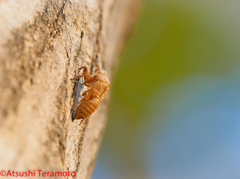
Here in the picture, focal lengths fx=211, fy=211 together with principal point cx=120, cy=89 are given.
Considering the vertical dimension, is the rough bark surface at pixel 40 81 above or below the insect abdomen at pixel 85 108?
above

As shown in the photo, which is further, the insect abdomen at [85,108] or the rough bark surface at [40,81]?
the insect abdomen at [85,108]

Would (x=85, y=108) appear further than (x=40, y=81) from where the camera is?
Yes

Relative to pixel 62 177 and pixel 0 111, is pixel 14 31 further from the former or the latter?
pixel 62 177

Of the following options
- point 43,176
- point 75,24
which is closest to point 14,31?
point 75,24

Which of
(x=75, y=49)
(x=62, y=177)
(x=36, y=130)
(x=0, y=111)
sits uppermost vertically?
(x=75, y=49)
